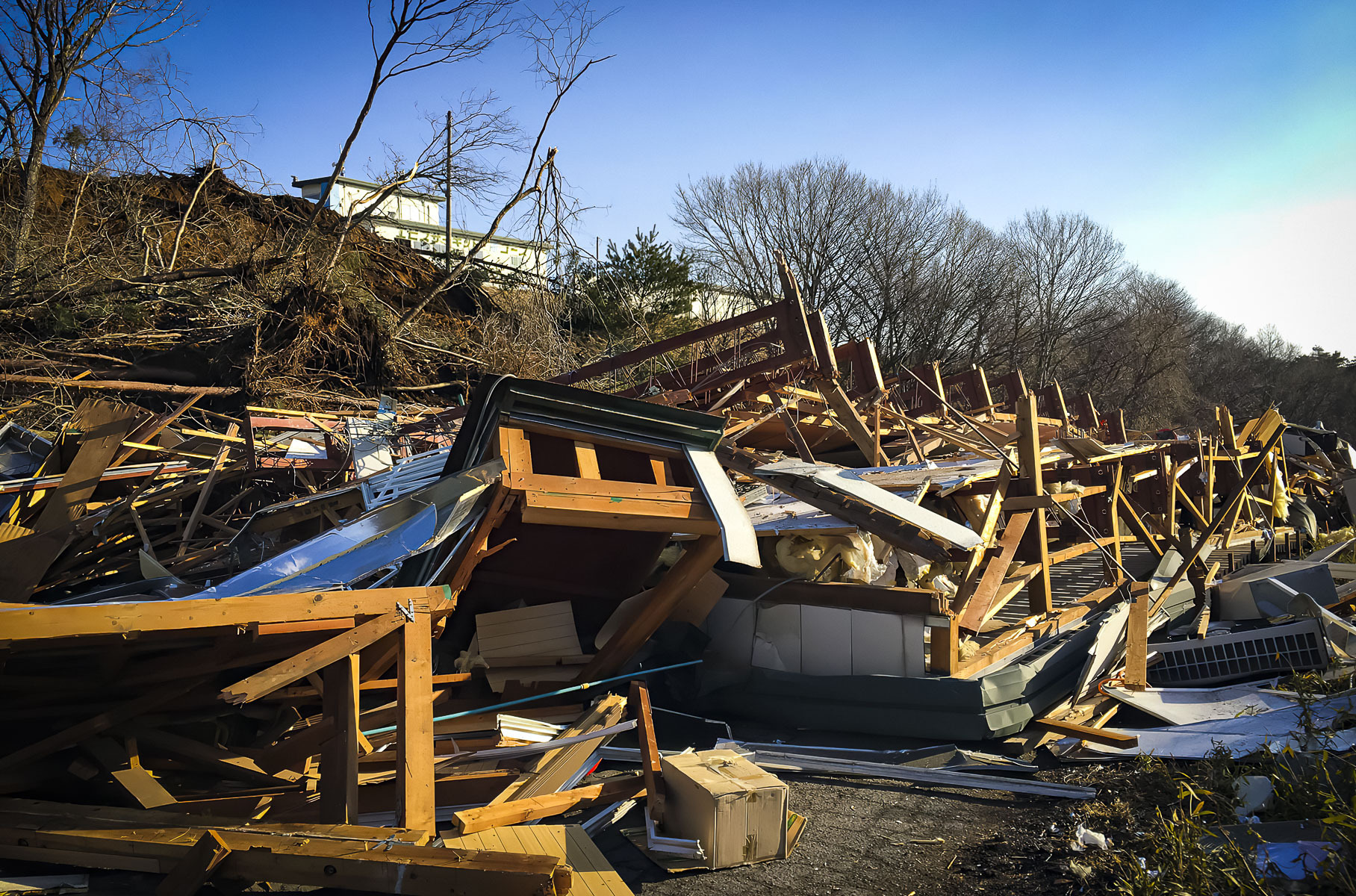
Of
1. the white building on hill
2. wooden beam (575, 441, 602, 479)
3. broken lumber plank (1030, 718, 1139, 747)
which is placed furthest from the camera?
the white building on hill

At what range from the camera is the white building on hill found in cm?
1614

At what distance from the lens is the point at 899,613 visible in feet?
17.4

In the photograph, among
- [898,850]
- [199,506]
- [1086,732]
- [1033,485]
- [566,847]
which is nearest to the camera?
[566,847]

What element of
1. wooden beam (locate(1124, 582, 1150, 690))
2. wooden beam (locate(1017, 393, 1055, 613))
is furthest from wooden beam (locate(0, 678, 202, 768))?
wooden beam (locate(1124, 582, 1150, 690))

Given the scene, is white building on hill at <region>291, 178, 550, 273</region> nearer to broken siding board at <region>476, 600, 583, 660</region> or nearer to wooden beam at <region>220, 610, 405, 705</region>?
broken siding board at <region>476, 600, 583, 660</region>

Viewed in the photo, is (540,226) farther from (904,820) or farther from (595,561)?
(904,820)

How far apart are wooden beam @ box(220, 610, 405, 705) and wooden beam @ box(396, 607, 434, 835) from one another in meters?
0.11

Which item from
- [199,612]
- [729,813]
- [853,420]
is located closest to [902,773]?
[729,813]

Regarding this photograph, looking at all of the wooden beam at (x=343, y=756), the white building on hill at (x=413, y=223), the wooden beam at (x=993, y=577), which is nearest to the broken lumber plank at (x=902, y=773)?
the wooden beam at (x=993, y=577)

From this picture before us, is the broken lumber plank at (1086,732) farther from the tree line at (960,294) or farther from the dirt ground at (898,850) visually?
the tree line at (960,294)

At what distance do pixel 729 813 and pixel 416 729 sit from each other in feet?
4.54

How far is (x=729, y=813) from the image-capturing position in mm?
3484

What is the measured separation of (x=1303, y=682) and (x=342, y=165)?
13900 mm

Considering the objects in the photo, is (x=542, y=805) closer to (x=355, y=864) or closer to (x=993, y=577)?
(x=355, y=864)
